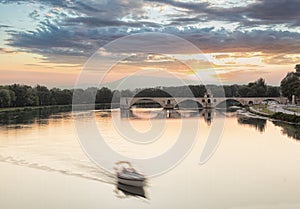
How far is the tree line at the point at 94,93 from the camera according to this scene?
1188 inches

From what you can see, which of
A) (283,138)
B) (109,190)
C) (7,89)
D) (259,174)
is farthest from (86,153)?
(7,89)

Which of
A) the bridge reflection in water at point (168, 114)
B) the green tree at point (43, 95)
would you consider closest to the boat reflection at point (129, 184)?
the bridge reflection in water at point (168, 114)

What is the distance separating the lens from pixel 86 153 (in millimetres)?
10703

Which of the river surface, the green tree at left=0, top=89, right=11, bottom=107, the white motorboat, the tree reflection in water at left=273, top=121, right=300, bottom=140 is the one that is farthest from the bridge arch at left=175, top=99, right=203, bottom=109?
the white motorboat

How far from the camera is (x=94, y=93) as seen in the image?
1144 inches

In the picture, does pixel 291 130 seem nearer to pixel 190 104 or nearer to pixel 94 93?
pixel 94 93

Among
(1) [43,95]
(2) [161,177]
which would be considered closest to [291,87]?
(1) [43,95]

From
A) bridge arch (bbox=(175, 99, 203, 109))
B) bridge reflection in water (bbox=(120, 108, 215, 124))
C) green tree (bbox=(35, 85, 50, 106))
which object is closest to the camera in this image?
bridge reflection in water (bbox=(120, 108, 215, 124))

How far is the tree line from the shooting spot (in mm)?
30188

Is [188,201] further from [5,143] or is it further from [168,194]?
[5,143]

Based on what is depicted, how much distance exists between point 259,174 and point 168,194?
2.07m

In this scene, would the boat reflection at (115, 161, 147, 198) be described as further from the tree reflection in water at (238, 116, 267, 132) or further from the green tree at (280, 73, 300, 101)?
the green tree at (280, 73, 300, 101)

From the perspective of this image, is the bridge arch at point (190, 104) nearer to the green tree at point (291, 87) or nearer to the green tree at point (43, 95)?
the green tree at point (291, 87)

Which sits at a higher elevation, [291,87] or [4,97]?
[291,87]
